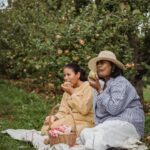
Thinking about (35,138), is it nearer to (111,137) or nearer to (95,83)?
(95,83)

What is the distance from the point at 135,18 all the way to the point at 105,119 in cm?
231

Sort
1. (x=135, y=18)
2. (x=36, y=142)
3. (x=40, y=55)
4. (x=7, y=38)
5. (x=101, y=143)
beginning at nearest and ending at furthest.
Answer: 1. (x=101, y=143)
2. (x=36, y=142)
3. (x=135, y=18)
4. (x=40, y=55)
5. (x=7, y=38)

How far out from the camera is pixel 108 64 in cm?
689

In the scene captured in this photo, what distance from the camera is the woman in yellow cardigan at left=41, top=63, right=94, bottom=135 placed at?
7504 mm

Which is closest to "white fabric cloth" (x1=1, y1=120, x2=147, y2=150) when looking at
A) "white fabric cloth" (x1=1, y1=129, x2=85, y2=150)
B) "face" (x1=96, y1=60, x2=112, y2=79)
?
"white fabric cloth" (x1=1, y1=129, x2=85, y2=150)

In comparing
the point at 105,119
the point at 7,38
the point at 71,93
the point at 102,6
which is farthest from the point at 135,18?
the point at 7,38

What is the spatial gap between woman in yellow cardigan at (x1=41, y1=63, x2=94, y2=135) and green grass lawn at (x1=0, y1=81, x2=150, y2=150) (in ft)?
1.85

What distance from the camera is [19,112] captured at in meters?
11.0

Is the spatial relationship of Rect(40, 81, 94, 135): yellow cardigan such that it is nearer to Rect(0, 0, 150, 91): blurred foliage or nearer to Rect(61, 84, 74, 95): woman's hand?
Rect(61, 84, 74, 95): woman's hand

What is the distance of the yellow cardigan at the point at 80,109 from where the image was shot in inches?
295

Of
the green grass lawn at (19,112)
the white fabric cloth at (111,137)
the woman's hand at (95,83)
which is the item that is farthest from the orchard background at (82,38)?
the white fabric cloth at (111,137)

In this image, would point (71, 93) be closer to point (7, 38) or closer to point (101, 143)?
point (101, 143)

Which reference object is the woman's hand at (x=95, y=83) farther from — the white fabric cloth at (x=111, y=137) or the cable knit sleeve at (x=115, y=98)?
the white fabric cloth at (x=111, y=137)

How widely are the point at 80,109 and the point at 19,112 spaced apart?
367cm
